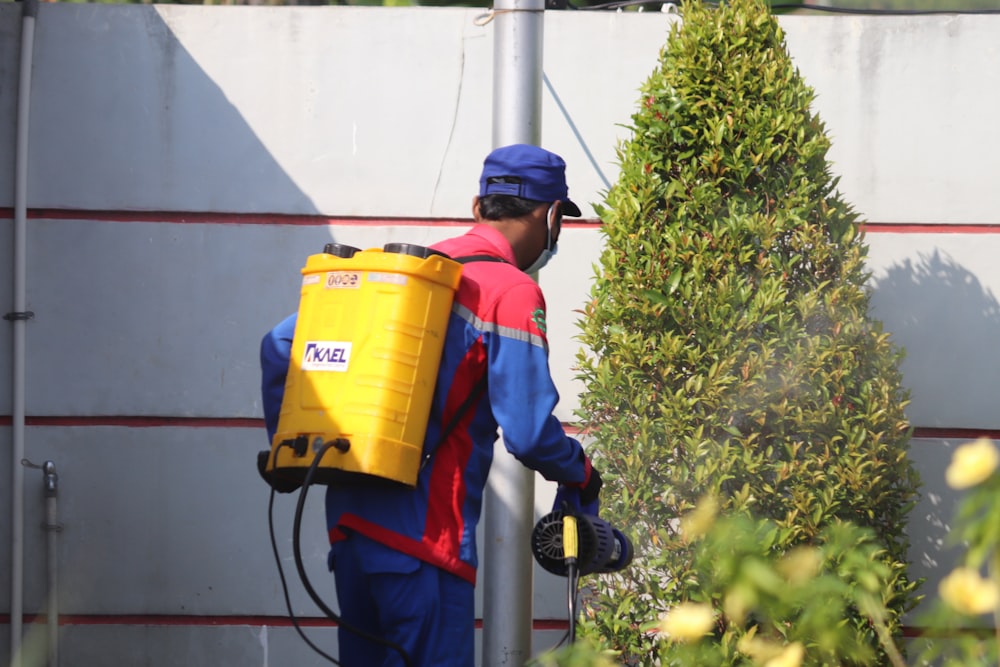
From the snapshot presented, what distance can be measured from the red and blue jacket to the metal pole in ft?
2.46

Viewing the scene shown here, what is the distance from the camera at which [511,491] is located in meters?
3.84

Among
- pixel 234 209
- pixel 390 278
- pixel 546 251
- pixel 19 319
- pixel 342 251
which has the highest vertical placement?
pixel 234 209

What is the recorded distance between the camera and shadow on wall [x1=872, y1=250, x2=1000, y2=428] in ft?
16.5

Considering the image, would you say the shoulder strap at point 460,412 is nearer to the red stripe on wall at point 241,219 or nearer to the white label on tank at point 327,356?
the white label on tank at point 327,356

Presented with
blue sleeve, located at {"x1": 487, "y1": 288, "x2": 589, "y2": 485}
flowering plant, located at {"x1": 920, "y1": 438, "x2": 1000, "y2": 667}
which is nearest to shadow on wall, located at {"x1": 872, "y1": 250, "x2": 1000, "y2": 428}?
blue sleeve, located at {"x1": 487, "y1": 288, "x2": 589, "y2": 485}

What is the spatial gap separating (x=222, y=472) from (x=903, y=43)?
3.37m

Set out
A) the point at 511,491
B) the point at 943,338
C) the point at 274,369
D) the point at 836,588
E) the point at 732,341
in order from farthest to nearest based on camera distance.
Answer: the point at 943,338
the point at 732,341
the point at 511,491
the point at 274,369
the point at 836,588

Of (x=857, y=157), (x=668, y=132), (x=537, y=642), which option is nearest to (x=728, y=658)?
(x=537, y=642)

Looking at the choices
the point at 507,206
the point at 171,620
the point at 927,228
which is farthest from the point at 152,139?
the point at 927,228

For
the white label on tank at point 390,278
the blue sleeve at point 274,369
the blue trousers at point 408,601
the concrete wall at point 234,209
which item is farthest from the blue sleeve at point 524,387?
the concrete wall at point 234,209

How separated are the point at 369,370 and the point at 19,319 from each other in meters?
2.84

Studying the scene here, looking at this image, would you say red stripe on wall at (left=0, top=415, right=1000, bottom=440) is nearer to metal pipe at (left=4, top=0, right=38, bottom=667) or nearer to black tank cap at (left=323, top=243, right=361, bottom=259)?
metal pipe at (left=4, top=0, right=38, bottom=667)

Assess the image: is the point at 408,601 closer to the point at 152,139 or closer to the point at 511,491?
the point at 511,491

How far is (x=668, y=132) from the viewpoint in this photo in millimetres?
4156
